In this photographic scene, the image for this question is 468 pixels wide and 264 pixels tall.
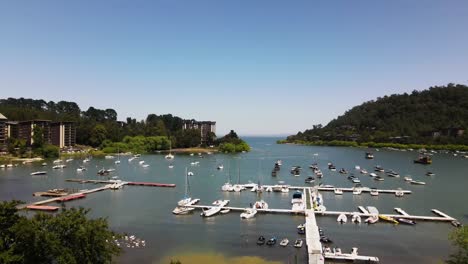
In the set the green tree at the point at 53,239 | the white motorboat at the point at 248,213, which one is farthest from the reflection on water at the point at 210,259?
the white motorboat at the point at 248,213

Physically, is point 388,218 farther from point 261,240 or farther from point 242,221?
point 261,240

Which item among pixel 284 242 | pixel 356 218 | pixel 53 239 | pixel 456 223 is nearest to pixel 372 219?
pixel 356 218

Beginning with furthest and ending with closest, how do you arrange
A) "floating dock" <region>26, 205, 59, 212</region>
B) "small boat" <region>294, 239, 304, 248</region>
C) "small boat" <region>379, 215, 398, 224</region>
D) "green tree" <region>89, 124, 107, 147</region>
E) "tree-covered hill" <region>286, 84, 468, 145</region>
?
"tree-covered hill" <region>286, 84, 468, 145</region>, "green tree" <region>89, 124, 107, 147</region>, "floating dock" <region>26, 205, 59, 212</region>, "small boat" <region>379, 215, 398, 224</region>, "small boat" <region>294, 239, 304, 248</region>

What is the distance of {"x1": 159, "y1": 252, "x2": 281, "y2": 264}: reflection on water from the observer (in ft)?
87.0

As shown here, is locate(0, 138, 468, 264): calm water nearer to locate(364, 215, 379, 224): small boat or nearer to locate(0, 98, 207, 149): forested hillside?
locate(364, 215, 379, 224): small boat

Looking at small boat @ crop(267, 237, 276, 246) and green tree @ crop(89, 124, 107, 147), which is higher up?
green tree @ crop(89, 124, 107, 147)

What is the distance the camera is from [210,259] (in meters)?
27.2

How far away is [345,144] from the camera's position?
607 ft

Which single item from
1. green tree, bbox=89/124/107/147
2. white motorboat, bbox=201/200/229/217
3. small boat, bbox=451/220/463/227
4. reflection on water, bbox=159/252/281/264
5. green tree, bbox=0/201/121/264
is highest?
green tree, bbox=89/124/107/147

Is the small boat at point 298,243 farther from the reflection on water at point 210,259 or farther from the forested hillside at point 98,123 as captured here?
the forested hillside at point 98,123

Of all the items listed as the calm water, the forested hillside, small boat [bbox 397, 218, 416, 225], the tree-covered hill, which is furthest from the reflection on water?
the tree-covered hill

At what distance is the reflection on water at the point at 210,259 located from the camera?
1044 inches

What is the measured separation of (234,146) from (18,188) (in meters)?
89.8

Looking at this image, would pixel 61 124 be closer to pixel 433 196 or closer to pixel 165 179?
pixel 165 179
